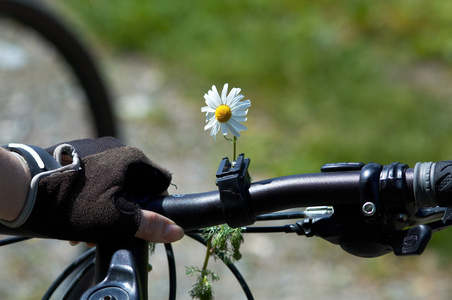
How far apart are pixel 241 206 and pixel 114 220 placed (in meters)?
0.16

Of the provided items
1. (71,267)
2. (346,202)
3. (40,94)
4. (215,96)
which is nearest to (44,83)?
(40,94)

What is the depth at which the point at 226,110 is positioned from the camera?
2.79 feet

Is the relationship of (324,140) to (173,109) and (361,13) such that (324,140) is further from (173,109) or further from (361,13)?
(361,13)

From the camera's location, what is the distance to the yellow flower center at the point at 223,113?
85 centimetres

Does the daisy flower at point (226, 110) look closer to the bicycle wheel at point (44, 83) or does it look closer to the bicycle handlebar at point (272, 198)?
the bicycle handlebar at point (272, 198)

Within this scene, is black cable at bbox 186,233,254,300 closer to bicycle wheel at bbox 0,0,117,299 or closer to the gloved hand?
the gloved hand

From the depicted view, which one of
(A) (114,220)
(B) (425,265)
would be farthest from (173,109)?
(A) (114,220)

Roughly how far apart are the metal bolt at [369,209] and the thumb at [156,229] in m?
0.24

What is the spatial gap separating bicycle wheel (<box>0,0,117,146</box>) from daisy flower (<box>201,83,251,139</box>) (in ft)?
5.66

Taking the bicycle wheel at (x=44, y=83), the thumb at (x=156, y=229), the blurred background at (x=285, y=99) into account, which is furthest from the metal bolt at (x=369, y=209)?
the blurred background at (x=285, y=99)

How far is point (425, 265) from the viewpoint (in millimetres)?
2805

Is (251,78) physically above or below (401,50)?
below

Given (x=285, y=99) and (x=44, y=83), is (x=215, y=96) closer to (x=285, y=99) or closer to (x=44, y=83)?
(x=44, y=83)

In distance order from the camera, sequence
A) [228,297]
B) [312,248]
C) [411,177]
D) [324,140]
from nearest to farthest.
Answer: [411,177], [228,297], [312,248], [324,140]
